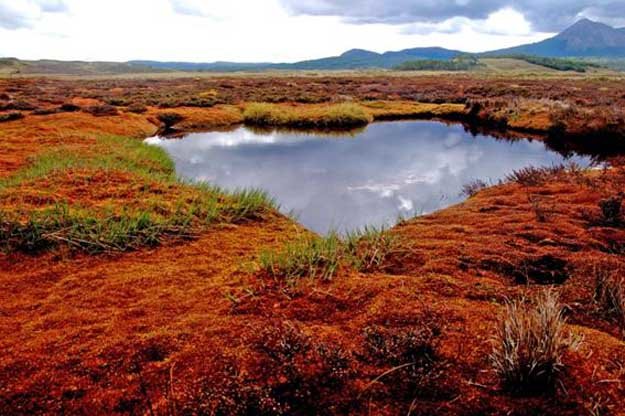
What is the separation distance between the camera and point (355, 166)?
1515cm

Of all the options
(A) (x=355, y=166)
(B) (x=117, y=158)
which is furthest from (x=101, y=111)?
(A) (x=355, y=166)

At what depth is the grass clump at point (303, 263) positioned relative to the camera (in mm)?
4949

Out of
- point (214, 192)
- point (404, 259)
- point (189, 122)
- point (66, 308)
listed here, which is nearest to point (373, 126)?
point (189, 122)

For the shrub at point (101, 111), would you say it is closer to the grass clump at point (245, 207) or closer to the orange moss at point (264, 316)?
the orange moss at point (264, 316)

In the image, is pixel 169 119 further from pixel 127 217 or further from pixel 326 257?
pixel 326 257

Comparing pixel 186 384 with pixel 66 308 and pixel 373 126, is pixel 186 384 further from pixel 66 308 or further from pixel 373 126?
pixel 373 126

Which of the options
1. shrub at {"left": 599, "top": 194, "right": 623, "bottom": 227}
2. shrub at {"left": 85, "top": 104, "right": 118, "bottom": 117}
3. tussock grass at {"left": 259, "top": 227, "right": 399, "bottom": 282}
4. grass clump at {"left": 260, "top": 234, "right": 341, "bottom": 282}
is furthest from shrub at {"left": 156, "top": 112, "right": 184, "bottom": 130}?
shrub at {"left": 599, "top": 194, "right": 623, "bottom": 227}

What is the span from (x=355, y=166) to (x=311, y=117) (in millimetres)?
11033

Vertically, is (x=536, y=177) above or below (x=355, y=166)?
above

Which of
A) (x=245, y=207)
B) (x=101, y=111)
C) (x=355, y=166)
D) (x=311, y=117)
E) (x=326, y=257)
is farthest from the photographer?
(x=311, y=117)

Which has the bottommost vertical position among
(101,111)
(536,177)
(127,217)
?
(536,177)

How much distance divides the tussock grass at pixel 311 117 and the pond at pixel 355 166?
2.51 metres

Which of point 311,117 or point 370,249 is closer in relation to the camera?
point 370,249

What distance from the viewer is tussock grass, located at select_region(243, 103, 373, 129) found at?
25.2m
